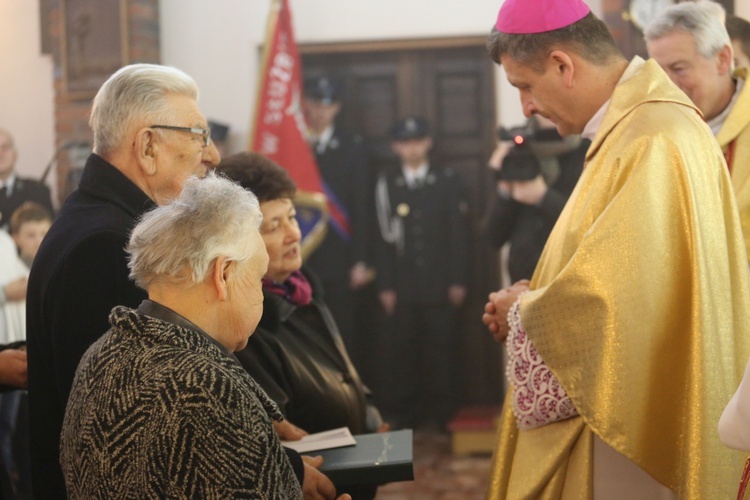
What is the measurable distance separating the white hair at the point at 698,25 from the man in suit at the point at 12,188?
479 cm

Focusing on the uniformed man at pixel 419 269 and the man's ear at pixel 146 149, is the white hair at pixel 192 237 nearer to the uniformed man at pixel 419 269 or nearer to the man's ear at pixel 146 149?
the man's ear at pixel 146 149

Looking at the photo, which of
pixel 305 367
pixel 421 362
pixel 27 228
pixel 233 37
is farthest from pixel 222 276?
pixel 233 37

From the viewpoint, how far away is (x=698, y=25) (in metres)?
3.12

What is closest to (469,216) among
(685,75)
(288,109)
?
(288,109)

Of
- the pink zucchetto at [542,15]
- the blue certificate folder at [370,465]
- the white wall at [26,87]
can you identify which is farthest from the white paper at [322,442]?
the white wall at [26,87]

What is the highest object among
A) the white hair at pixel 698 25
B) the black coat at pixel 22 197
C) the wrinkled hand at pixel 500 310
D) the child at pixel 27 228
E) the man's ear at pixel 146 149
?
the white hair at pixel 698 25

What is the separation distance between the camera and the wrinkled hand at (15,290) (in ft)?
19.9

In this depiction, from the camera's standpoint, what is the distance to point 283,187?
294cm

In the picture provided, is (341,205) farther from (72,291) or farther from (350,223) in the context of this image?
(72,291)

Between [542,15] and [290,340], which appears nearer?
[542,15]

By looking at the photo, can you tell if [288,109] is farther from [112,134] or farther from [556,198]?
[112,134]

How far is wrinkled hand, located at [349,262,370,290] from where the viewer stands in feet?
23.6

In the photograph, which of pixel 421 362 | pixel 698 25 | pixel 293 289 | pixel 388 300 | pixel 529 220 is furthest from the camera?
pixel 421 362

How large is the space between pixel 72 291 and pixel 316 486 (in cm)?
69
